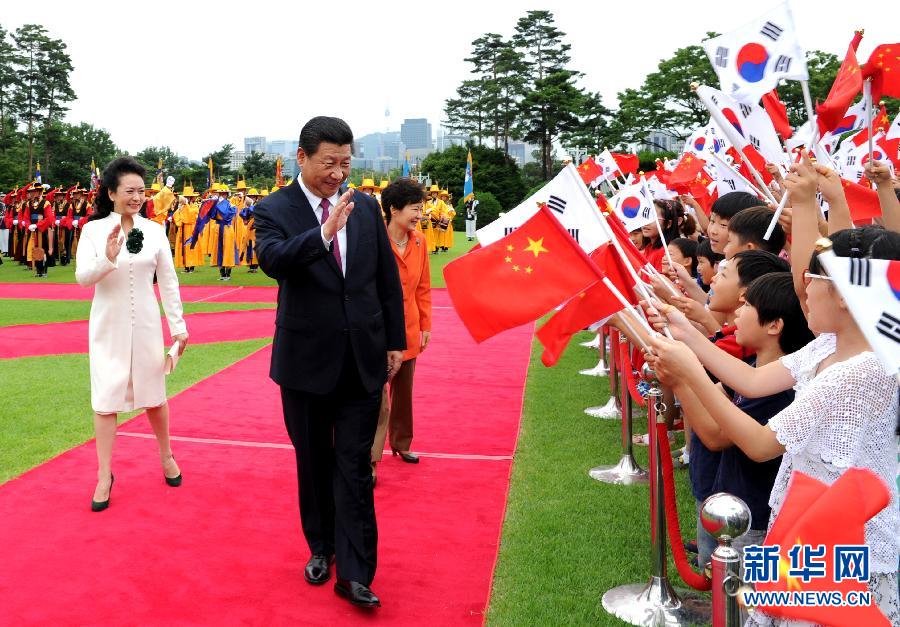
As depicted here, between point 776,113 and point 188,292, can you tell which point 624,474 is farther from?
point 188,292

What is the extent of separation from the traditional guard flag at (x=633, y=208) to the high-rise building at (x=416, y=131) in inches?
5064

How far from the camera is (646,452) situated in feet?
18.5

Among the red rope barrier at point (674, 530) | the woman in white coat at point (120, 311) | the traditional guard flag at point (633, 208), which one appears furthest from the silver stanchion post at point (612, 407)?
the woman in white coat at point (120, 311)

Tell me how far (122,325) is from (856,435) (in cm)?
393

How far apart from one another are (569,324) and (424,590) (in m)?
1.51

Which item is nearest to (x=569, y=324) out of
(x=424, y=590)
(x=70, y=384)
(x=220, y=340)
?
(x=424, y=590)

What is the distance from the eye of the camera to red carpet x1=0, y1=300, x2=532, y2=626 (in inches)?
139

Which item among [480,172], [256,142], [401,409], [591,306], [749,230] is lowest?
[401,409]

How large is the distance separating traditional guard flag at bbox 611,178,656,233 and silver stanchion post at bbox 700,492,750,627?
3953mm

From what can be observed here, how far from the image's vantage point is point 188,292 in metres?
16.0

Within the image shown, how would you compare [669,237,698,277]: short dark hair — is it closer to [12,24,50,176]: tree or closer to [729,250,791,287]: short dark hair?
[729,250,791,287]: short dark hair

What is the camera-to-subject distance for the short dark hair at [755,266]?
10.8 feet

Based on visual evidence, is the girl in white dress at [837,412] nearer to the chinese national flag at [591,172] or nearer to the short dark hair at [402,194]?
the short dark hair at [402,194]

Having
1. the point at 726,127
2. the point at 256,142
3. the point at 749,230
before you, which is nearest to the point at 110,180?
the point at 726,127
